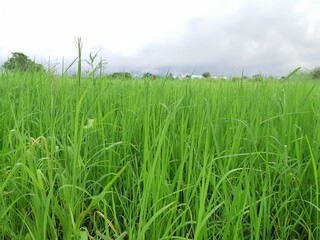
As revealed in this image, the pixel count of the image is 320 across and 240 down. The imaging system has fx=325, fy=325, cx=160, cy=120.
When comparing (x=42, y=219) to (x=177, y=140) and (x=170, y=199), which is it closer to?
(x=170, y=199)

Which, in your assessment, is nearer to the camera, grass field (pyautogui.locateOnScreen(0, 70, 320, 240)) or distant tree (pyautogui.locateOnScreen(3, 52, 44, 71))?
grass field (pyautogui.locateOnScreen(0, 70, 320, 240))

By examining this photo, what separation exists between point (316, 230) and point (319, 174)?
183 millimetres

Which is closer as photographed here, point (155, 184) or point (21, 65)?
point (155, 184)

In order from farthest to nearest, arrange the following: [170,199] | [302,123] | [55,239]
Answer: [302,123] < [170,199] < [55,239]

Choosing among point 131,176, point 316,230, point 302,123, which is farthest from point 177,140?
point 302,123

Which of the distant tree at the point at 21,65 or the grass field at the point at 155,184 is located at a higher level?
the distant tree at the point at 21,65

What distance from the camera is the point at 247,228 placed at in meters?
0.87

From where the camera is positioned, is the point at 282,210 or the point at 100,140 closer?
the point at 282,210

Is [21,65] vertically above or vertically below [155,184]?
above

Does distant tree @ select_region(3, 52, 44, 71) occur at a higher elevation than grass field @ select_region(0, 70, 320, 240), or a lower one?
higher

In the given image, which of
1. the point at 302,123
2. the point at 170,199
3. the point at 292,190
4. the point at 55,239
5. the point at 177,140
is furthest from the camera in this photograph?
the point at 302,123

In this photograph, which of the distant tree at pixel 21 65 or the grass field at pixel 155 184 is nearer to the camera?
the grass field at pixel 155 184

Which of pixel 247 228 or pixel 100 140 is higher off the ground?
pixel 100 140

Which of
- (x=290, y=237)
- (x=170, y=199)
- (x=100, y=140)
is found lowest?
(x=290, y=237)
